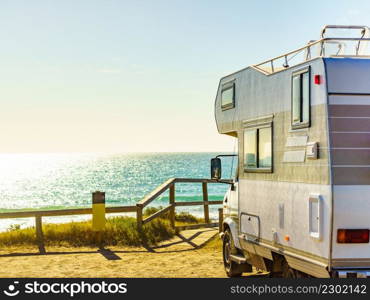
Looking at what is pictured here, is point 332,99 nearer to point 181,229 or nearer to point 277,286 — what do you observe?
point 277,286

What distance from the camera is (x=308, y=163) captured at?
7422 mm

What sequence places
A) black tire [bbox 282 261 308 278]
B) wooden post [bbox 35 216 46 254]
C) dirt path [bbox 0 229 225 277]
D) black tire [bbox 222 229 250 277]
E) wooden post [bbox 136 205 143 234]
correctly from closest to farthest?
black tire [bbox 282 261 308 278], black tire [bbox 222 229 250 277], dirt path [bbox 0 229 225 277], wooden post [bbox 35 216 46 254], wooden post [bbox 136 205 143 234]

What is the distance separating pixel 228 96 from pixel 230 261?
9.07 ft

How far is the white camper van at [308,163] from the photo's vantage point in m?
6.91

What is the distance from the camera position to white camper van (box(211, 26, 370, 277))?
6914 millimetres

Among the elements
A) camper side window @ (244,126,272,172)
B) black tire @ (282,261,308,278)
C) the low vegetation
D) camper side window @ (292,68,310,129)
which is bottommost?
the low vegetation

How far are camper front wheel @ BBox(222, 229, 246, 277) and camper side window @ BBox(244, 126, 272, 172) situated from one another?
1552mm

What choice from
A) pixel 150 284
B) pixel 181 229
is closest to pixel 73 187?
pixel 181 229

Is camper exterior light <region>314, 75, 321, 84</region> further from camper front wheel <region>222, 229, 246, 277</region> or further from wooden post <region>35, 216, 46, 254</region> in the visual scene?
wooden post <region>35, 216, 46, 254</region>

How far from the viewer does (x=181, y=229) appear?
54.6ft

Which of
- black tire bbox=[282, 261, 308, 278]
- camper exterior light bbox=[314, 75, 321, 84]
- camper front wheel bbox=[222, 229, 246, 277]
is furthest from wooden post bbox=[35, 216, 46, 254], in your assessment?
camper exterior light bbox=[314, 75, 321, 84]

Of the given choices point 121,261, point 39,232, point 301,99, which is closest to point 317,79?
point 301,99

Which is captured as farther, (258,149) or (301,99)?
(258,149)

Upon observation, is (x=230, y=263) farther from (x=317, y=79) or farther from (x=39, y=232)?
(x=39, y=232)
